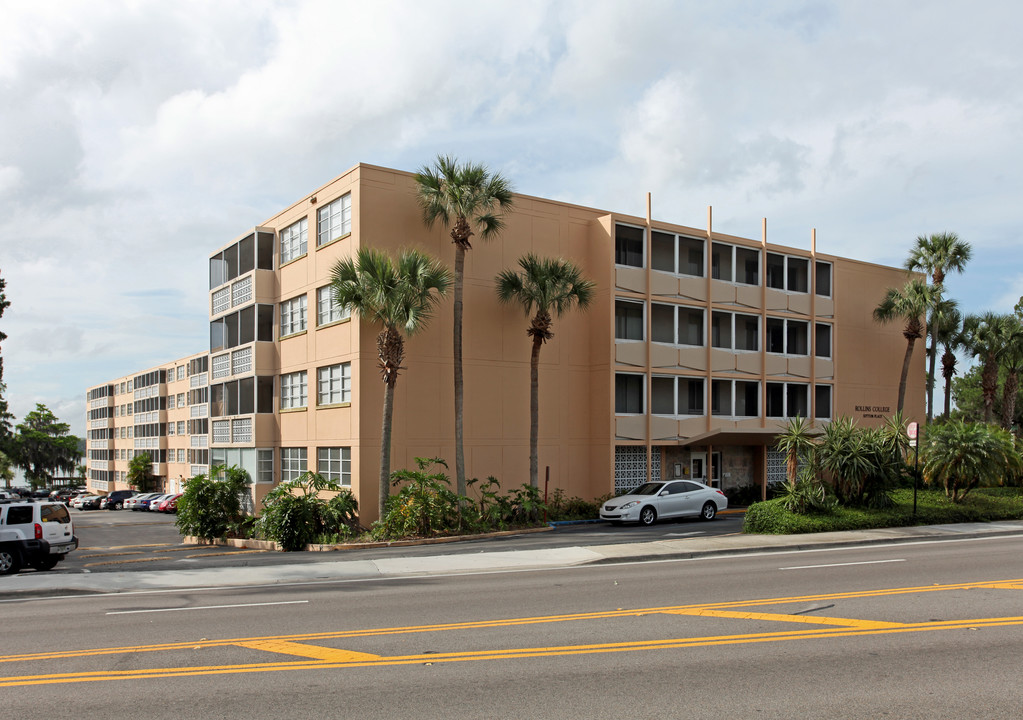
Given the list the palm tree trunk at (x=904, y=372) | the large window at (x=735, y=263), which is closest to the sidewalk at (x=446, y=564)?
the large window at (x=735, y=263)

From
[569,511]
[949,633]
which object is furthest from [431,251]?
[949,633]

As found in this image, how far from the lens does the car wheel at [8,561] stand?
19406 mm

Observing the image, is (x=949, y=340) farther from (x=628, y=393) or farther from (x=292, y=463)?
(x=292, y=463)

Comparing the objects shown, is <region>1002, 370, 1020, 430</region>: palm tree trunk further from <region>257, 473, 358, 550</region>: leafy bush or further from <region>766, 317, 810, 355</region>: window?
<region>257, 473, 358, 550</region>: leafy bush

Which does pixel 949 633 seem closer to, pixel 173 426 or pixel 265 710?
pixel 265 710

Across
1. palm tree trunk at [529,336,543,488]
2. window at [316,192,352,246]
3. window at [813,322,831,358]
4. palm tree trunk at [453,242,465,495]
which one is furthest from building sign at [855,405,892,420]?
window at [316,192,352,246]

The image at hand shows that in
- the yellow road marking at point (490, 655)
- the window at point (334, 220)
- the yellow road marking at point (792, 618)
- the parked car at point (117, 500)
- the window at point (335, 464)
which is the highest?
the window at point (334, 220)

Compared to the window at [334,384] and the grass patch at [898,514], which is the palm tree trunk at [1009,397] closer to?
the grass patch at [898,514]

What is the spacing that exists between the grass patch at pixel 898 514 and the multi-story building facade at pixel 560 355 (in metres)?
7.34

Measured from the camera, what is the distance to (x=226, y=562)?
1920 cm

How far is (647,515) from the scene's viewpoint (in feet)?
85.9

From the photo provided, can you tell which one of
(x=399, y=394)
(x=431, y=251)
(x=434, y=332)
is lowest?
(x=399, y=394)

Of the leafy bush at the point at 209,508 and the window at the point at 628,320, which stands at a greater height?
the window at the point at 628,320

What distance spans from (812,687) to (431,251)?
21.5 metres
